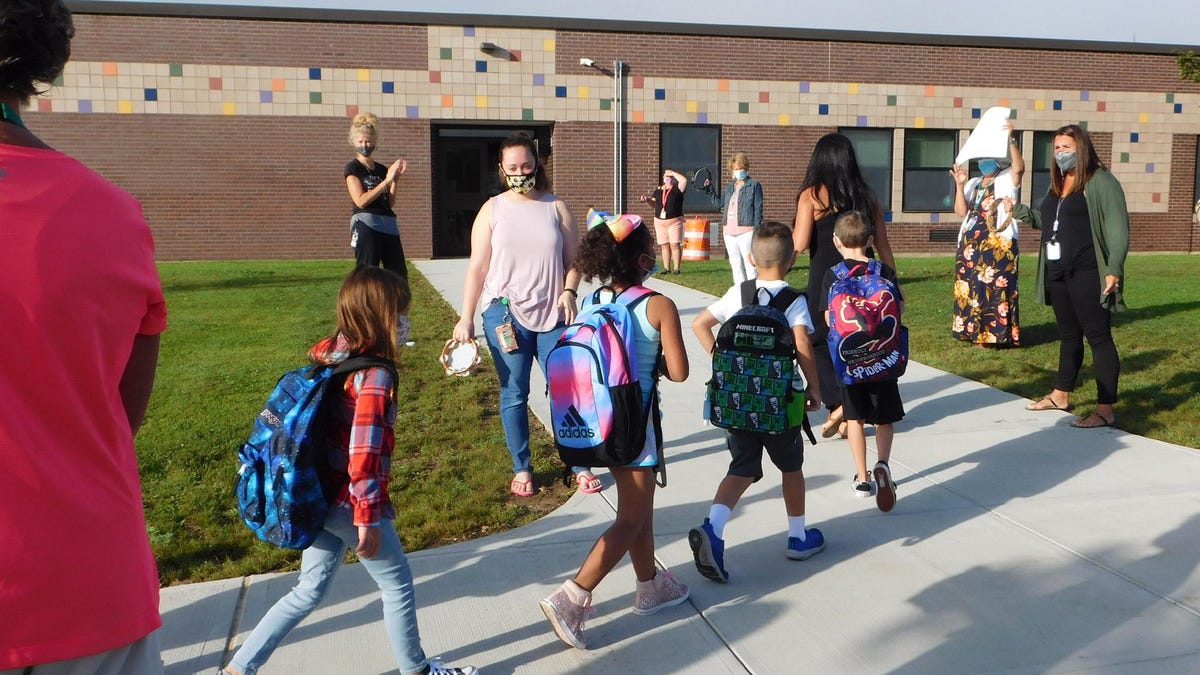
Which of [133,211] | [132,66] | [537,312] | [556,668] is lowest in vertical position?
[556,668]

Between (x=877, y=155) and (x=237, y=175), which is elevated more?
(x=877, y=155)

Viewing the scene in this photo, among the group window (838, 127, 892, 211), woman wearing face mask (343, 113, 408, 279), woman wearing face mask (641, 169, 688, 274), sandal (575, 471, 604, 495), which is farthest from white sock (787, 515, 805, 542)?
window (838, 127, 892, 211)

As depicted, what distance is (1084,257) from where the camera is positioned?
262 inches

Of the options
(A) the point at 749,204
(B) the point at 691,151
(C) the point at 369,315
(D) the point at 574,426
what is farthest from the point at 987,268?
(B) the point at 691,151

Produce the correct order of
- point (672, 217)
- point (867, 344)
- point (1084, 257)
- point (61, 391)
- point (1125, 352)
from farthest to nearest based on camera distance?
point (672, 217) < point (1125, 352) < point (1084, 257) < point (867, 344) < point (61, 391)

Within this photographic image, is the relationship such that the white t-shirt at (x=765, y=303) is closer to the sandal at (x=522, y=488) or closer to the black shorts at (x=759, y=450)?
the black shorts at (x=759, y=450)

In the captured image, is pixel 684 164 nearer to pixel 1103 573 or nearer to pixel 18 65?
pixel 1103 573

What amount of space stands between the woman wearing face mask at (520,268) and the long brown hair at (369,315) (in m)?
1.91

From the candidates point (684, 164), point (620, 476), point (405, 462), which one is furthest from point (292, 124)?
point (620, 476)

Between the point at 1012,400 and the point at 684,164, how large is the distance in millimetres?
14738

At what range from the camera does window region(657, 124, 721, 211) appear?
21.5 metres

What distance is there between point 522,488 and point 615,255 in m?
2.09

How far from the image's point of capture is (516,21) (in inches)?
800

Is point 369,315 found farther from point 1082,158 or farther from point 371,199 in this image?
point 1082,158
